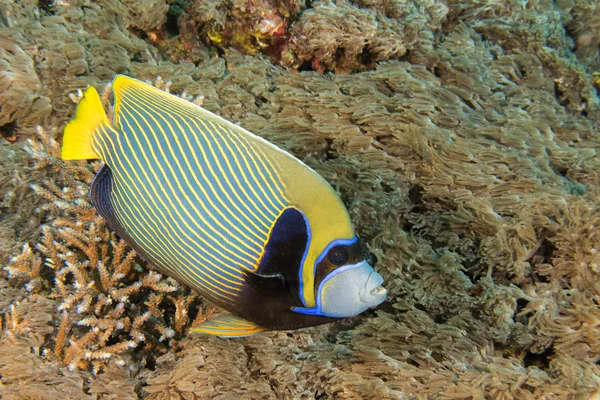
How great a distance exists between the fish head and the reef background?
74 centimetres

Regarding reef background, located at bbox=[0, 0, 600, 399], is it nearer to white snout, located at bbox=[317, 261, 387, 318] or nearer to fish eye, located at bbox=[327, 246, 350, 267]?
white snout, located at bbox=[317, 261, 387, 318]

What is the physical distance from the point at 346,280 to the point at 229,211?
53cm

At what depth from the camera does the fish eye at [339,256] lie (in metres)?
1.44

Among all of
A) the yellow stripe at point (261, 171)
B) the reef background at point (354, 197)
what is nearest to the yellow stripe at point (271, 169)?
the yellow stripe at point (261, 171)

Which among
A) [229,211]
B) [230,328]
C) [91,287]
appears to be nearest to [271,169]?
[229,211]

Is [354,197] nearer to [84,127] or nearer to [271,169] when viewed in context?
[271,169]

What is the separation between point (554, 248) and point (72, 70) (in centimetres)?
414

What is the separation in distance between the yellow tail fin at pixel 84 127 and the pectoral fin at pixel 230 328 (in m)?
0.88

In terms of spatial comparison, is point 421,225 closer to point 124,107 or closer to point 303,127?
point 303,127

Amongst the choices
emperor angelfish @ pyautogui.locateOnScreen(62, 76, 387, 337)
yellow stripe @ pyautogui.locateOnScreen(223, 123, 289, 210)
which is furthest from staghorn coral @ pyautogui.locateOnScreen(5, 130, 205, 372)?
yellow stripe @ pyautogui.locateOnScreen(223, 123, 289, 210)

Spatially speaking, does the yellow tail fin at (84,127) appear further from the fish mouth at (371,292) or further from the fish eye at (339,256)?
the fish mouth at (371,292)

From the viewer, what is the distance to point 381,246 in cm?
257

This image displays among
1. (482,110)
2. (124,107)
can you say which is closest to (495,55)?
(482,110)

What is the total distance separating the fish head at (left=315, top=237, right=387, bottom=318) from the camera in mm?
1435
